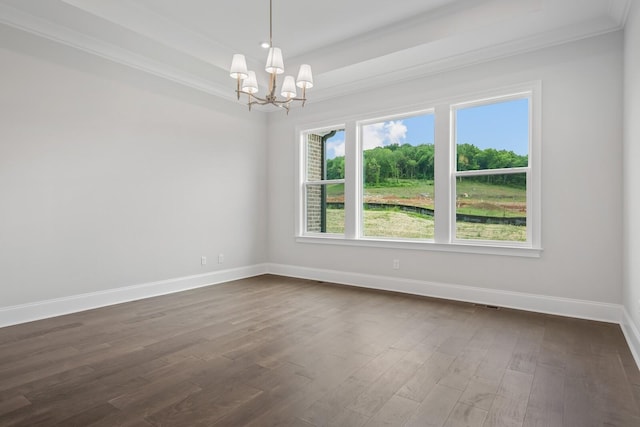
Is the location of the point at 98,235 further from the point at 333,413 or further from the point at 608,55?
the point at 608,55

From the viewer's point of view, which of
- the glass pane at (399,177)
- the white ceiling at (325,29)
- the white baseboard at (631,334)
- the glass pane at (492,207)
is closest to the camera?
the white baseboard at (631,334)

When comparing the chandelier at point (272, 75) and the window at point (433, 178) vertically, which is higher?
the chandelier at point (272, 75)

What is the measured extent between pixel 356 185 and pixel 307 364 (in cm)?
317

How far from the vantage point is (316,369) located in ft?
8.02

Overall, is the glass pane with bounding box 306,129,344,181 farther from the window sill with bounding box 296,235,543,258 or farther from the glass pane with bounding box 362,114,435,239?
the window sill with bounding box 296,235,543,258

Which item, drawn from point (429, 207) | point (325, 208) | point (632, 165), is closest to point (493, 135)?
point (429, 207)

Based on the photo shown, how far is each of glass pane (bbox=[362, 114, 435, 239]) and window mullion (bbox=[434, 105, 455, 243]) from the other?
0.49 ft

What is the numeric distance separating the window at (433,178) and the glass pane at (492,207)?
0.01 metres

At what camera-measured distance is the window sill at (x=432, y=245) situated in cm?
388

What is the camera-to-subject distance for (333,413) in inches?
A: 74.6

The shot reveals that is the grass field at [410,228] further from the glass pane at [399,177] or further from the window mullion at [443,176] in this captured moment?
the window mullion at [443,176]

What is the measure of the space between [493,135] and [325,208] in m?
2.64

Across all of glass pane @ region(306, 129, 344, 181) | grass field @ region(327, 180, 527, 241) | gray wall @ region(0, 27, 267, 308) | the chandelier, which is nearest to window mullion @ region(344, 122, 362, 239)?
grass field @ region(327, 180, 527, 241)

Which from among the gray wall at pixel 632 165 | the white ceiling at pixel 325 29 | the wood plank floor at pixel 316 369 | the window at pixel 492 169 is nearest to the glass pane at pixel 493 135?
the window at pixel 492 169
